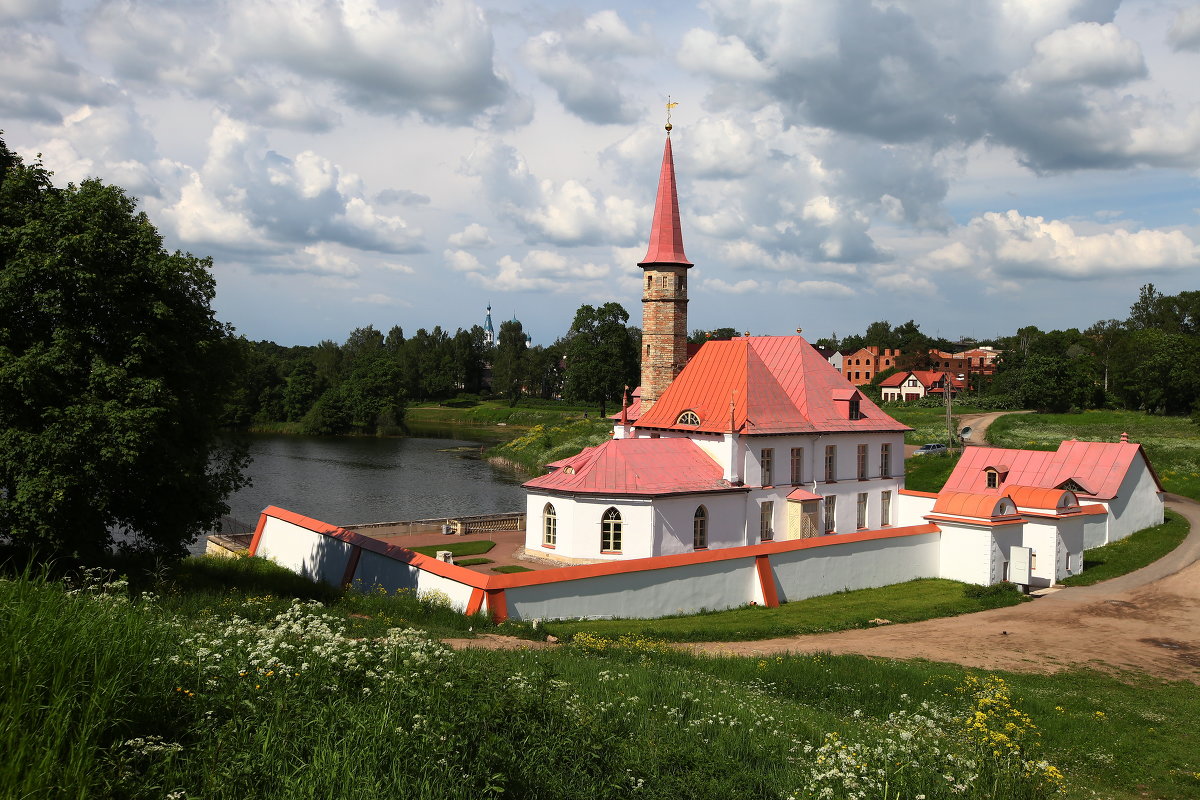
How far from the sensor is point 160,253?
1491 cm

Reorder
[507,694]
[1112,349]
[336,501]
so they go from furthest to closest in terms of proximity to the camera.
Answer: [1112,349], [336,501], [507,694]

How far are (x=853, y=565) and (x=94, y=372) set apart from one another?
20326mm

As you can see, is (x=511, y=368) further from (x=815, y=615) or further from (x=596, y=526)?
(x=815, y=615)

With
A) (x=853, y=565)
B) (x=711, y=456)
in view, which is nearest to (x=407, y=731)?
(x=853, y=565)

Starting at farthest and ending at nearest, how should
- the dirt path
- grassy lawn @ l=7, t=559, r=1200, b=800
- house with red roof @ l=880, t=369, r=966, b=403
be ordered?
house with red roof @ l=880, t=369, r=966, b=403 → the dirt path → grassy lawn @ l=7, t=559, r=1200, b=800

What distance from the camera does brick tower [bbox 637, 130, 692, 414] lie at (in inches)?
1359

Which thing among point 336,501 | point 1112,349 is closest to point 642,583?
point 336,501

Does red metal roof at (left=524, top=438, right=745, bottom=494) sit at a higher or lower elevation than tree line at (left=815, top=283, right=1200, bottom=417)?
lower

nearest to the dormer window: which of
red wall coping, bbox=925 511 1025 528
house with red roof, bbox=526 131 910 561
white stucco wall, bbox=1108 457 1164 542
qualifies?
house with red roof, bbox=526 131 910 561

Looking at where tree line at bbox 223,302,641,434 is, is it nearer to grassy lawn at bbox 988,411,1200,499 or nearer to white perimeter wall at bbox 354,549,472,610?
grassy lawn at bbox 988,411,1200,499

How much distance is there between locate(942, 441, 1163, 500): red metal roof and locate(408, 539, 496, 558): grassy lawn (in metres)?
17.9

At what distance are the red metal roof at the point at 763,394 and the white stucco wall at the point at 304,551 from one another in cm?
1274

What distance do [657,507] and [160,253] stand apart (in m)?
16.0

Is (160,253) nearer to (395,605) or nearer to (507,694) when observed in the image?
(395,605)
